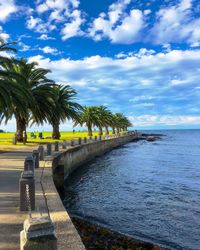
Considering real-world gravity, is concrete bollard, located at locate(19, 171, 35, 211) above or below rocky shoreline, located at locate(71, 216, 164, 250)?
above

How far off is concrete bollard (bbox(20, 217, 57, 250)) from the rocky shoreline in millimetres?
4605

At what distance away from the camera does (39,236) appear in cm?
409

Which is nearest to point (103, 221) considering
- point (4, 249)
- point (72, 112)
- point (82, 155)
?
point (4, 249)

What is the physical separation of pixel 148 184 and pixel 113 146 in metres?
38.8

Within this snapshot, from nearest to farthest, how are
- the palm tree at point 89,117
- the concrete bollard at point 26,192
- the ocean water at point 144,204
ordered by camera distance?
1. the concrete bollard at point 26,192
2. the ocean water at point 144,204
3. the palm tree at point 89,117

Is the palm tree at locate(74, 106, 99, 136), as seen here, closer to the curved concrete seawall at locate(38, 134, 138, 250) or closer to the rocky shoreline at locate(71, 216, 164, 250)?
the curved concrete seawall at locate(38, 134, 138, 250)

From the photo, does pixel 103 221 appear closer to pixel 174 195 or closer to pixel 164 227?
pixel 164 227

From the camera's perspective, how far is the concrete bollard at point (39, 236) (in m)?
4.07

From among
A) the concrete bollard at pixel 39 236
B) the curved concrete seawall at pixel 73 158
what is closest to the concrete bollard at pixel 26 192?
the concrete bollard at pixel 39 236

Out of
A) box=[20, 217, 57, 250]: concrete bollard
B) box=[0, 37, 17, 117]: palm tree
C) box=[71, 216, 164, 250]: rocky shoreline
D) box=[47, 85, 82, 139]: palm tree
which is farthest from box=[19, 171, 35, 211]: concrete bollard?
box=[47, 85, 82, 139]: palm tree

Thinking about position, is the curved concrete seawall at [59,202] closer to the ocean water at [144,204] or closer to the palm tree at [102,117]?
the ocean water at [144,204]

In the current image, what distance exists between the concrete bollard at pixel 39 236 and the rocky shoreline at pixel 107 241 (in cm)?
461

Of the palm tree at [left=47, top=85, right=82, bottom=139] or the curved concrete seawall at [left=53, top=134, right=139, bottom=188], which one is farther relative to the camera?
the palm tree at [left=47, top=85, right=82, bottom=139]

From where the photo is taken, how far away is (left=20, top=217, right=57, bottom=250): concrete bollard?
4.07 m
